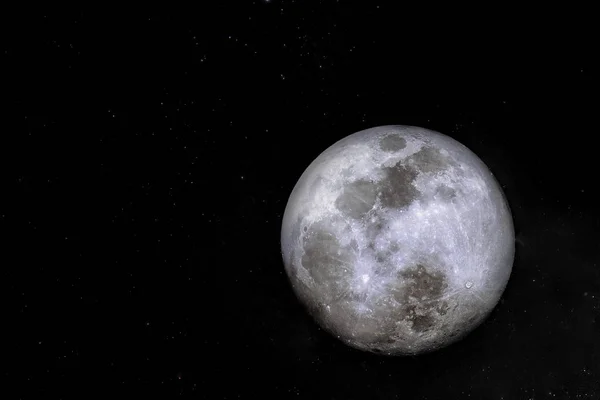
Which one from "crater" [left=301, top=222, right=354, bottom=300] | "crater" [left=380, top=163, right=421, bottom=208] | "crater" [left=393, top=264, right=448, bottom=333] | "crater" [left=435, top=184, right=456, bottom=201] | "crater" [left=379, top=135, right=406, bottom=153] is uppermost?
"crater" [left=379, top=135, right=406, bottom=153]

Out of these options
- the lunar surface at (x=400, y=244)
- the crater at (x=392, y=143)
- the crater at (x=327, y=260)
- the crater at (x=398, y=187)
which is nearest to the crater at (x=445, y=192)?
the lunar surface at (x=400, y=244)

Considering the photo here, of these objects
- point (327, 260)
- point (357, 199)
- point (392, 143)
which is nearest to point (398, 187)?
point (357, 199)

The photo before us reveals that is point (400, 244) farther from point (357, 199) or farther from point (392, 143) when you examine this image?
point (392, 143)

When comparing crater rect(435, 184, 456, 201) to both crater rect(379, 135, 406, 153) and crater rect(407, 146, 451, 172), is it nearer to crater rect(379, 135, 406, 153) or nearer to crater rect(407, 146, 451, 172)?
crater rect(407, 146, 451, 172)

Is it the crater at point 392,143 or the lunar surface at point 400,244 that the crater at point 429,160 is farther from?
the crater at point 392,143

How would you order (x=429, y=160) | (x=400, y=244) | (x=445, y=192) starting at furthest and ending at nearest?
(x=429, y=160) < (x=445, y=192) < (x=400, y=244)

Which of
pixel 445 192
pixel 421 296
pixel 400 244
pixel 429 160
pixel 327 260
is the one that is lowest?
pixel 421 296

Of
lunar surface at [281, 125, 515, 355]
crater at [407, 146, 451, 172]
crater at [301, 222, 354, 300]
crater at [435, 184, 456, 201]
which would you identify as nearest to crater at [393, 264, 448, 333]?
lunar surface at [281, 125, 515, 355]
